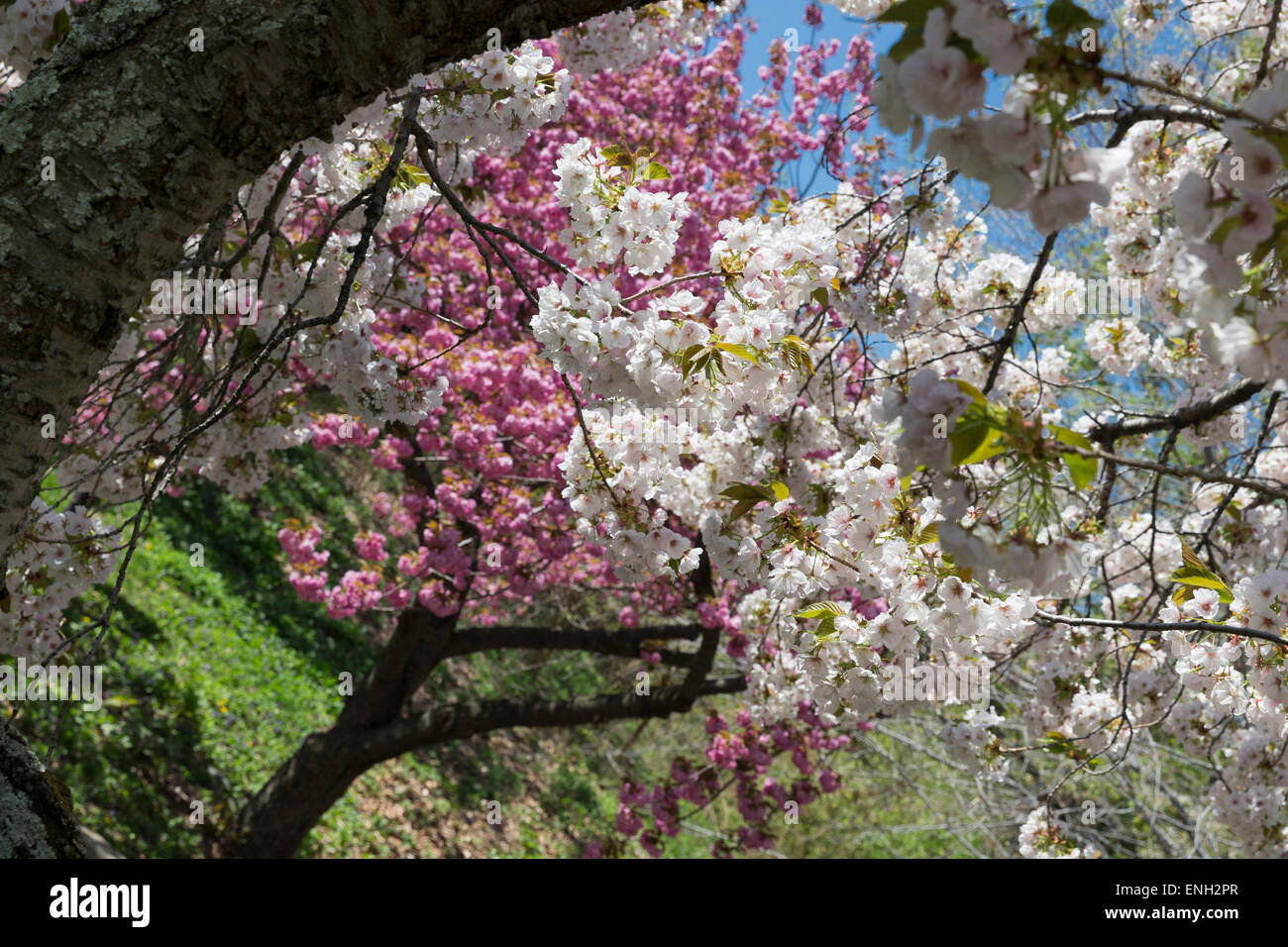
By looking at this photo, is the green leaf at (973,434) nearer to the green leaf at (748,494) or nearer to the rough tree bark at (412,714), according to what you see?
the green leaf at (748,494)

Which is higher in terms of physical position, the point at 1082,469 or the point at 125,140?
the point at 125,140

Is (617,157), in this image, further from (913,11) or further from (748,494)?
(913,11)

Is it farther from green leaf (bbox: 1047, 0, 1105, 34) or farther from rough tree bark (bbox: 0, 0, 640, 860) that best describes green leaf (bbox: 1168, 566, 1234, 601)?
rough tree bark (bbox: 0, 0, 640, 860)

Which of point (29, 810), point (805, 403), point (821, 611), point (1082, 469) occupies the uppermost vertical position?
point (805, 403)

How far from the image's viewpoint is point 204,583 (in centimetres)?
730

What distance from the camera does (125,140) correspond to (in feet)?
4.04

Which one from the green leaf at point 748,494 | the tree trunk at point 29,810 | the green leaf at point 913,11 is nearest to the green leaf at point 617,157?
the green leaf at point 748,494

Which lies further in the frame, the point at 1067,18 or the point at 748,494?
the point at 748,494

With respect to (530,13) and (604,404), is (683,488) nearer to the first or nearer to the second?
(604,404)

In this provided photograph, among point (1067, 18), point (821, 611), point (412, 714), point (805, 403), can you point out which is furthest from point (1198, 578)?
point (412, 714)

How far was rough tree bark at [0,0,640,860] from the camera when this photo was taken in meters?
1.22

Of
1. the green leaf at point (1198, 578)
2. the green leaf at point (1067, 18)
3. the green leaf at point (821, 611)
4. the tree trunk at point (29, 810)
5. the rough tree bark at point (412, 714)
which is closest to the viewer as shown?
the green leaf at point (1067, 18)

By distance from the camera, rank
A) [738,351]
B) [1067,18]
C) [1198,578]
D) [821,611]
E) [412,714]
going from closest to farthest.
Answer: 1. [1067,18]
2. [1198,578]
3. [738,351]
4. [821,611]
5. [412,714]

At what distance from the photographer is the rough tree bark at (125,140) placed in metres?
1.22
